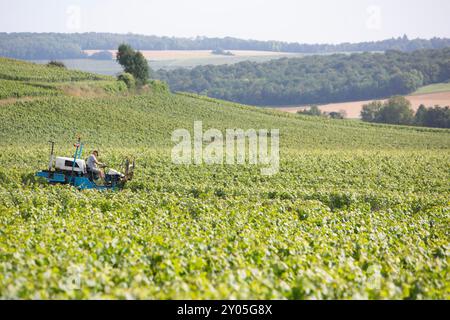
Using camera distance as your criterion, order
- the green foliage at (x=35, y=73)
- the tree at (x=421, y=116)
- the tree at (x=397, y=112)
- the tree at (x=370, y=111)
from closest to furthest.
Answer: the green foliage at (x=35, y=73), the tree at (x=421, y=116), the tree at (x=397, y=112), the tree at (x=370, y=111)

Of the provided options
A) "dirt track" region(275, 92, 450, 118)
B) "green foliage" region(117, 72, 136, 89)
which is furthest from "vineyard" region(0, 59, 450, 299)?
"dirt track" region(275, 92, 450, 118)

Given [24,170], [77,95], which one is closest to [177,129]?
[77,95]

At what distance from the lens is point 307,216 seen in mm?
16953

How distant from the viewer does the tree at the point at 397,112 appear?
3632 inches

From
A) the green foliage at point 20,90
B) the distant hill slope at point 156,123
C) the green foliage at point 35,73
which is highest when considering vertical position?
the green foliage at point 35,73

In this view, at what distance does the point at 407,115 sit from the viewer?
92.4 m

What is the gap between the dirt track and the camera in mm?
97875

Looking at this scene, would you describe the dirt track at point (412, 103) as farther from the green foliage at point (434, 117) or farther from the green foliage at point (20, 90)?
the green foliage at point (20, 90)

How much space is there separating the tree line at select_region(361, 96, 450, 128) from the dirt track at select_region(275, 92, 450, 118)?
3193 millimetres

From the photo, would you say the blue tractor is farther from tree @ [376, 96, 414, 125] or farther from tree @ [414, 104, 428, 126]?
tree @ [376, 96, 414, 125]

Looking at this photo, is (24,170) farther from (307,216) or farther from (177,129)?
(177,129)

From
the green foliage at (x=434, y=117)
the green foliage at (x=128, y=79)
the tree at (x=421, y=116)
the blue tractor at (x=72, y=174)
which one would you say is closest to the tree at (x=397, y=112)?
the tree at (x=421, y=116)

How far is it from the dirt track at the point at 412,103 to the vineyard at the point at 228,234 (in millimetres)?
67165
